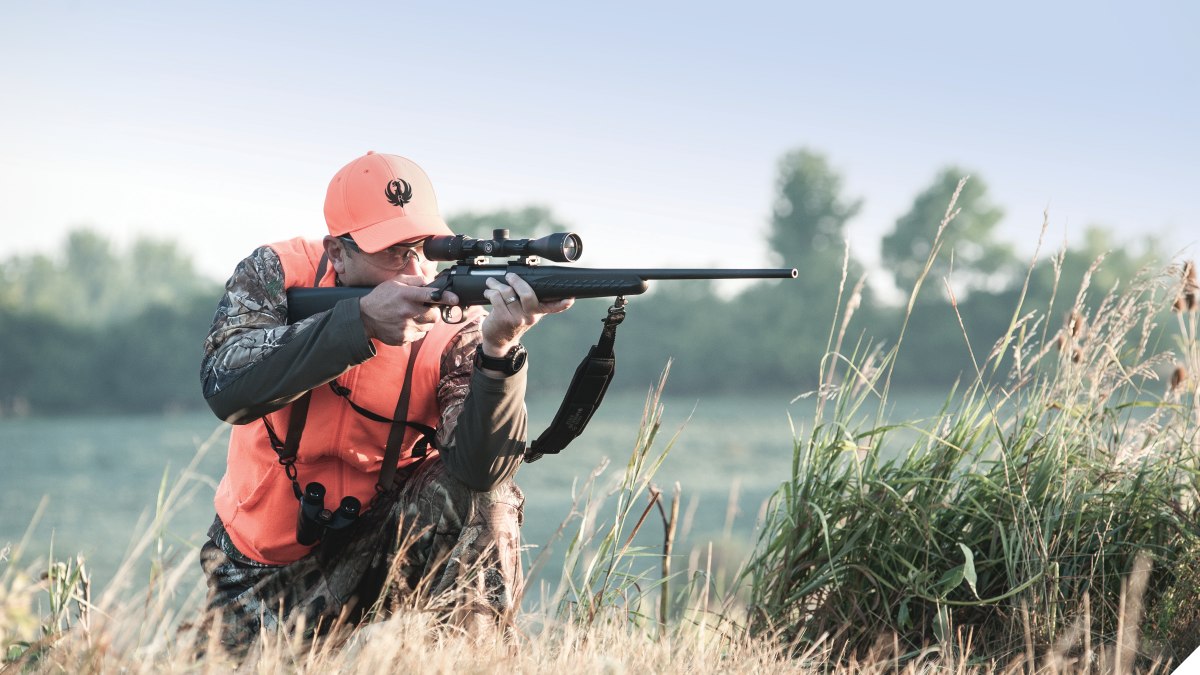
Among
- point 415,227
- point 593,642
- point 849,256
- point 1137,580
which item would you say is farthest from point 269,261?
point 1137,580

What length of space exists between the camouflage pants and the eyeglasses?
723 millimetres

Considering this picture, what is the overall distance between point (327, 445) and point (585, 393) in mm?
952

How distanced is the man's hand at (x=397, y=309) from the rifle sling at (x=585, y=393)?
0.48 metres

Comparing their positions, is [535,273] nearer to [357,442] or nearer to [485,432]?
[485,432]

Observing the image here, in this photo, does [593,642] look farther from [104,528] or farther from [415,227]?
[104,528]

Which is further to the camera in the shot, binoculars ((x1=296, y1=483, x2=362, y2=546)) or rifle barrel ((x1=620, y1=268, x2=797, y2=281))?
binoculars ((x1=296, y1=483, x2=362, y2=546))

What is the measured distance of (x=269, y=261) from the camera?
11.7 ft

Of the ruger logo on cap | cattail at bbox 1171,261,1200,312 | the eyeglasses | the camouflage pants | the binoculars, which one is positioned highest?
the ruger logo on cap

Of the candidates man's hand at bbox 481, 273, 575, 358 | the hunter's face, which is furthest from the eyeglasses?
man's hand at bbox 481, 273, 575, 358

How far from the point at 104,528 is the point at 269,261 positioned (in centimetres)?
5801

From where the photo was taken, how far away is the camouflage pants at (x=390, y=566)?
3314mm

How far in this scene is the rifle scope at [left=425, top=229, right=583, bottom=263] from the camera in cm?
294

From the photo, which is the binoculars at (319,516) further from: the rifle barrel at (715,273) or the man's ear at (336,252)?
the rifle barrel at (715,273)

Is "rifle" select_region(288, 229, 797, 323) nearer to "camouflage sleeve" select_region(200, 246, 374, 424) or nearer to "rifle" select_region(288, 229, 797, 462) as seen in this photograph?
"rifle" select_region(288, 229, 797, 462)
